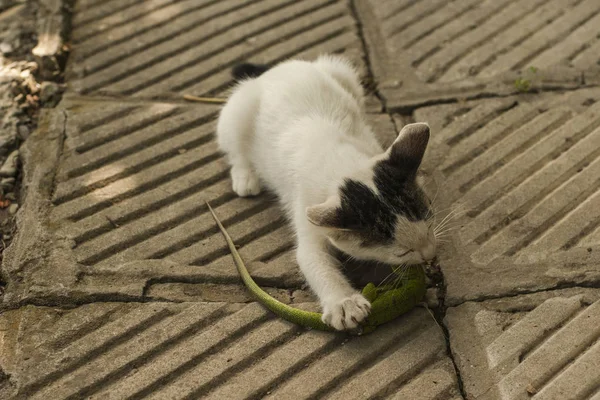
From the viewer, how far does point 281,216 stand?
355 cm

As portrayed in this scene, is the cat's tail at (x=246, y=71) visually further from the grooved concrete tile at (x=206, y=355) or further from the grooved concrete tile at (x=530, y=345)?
the grooved concrete tile at (x=530, y=345)

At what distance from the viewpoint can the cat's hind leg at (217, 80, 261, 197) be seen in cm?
368

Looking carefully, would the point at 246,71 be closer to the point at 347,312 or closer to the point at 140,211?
the point at 140,211

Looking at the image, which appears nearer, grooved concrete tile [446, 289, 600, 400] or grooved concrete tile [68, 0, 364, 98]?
grooved concrete tile [446, 289, 600, 400]

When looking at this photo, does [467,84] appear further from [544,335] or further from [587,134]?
[544,335]

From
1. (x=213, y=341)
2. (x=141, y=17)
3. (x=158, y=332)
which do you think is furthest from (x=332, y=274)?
(x=141, y=17)

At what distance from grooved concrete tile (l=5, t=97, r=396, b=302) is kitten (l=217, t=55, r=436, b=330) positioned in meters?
0.14

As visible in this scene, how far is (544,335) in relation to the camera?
2822mm

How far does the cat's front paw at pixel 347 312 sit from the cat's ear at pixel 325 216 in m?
0.32

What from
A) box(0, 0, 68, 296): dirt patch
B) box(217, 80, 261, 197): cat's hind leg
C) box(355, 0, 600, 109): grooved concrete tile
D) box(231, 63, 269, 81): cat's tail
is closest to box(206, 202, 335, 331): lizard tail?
box(217, 80, 261, 197): cat's hind leg

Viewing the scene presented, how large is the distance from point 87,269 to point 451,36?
8.38 feet

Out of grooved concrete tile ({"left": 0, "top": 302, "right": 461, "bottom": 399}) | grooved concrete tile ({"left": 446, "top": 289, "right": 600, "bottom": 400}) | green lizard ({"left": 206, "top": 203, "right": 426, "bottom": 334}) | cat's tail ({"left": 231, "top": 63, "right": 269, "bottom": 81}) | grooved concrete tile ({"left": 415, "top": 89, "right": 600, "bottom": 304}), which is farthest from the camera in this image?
cat's tail ({"left": 231, "top": 63, "right": 269, "bottom": 81})

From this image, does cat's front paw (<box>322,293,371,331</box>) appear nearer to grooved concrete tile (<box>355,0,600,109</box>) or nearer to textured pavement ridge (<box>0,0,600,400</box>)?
textured pavement ridge (<box>0,0,600,400</box>)

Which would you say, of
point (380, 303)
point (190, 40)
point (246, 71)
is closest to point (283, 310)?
point (380, 303)
